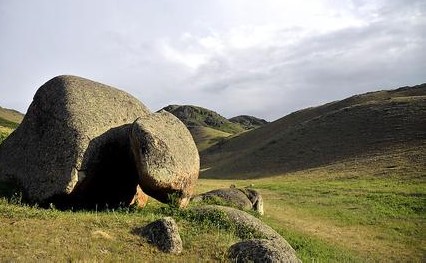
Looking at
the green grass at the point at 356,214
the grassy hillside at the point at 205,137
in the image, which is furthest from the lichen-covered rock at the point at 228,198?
the grassy hillside at the point at 205,137

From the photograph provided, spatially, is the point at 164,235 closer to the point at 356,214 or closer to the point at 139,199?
the point at 139,199

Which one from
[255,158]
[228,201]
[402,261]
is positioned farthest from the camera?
[255,158]

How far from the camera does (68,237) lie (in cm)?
1530

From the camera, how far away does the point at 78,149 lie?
20.8 metres

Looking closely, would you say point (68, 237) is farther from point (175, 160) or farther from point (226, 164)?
point (226, 164)

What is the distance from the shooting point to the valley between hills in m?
15.5

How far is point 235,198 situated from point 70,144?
14.6 meters

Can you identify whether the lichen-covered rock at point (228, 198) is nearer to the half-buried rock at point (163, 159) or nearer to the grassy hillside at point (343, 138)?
the half-buried rock at point (163, 159)

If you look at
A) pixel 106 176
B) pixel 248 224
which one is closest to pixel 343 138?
pixel 248 224

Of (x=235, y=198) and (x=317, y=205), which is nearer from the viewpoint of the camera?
(x=235, y=198)

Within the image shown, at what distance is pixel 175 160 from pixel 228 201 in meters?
10.9

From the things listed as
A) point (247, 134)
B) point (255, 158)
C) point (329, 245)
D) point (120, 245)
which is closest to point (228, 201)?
point (329, 245)

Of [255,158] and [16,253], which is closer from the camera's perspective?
[16,253]

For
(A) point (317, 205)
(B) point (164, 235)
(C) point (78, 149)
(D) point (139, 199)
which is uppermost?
(C) point (78, 149)
